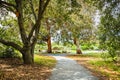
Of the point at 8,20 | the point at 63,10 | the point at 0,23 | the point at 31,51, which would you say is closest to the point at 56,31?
the point at 8,20

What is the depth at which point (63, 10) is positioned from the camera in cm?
2095

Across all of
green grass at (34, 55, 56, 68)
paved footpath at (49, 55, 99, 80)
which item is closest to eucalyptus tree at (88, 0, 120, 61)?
paved footpath at (49, 55, 99, 80)

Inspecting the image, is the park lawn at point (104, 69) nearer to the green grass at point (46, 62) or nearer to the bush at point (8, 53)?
the green grass at point (46, 62)

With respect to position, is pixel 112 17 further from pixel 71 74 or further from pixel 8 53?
pixel 8 53

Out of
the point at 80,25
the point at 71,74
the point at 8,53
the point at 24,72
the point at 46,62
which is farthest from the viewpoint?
the point at 80,25

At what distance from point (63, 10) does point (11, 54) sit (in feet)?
20.0

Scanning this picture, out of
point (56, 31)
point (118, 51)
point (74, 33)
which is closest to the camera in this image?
point (118, 51)

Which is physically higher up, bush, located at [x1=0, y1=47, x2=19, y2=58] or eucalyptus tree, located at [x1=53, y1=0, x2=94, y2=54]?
eucalyptus tree, located at [x1=53, y1=0, x2=94, y2=54]

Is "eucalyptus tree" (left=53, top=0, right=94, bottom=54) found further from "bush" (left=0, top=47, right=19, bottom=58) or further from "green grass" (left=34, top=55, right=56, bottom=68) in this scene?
"bush" (left=0, top=47, right=19, bottom=58)

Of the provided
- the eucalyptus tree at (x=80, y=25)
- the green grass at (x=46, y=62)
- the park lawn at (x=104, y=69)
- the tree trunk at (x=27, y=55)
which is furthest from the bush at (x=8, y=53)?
the eucalyptus tree at (x=80, y=25)

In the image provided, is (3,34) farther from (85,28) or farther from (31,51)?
(85,28)

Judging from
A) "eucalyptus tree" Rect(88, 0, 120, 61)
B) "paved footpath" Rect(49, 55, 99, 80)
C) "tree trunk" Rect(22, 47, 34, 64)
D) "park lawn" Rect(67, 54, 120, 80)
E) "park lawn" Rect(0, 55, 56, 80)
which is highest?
"eucalyptus tree" Rect(88, 0, 120, 61)

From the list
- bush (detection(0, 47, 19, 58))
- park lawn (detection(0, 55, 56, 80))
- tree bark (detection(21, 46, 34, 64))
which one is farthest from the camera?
bush (detection(0, 47, 19, 58))

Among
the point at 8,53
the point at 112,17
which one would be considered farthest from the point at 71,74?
the point at 8,53
